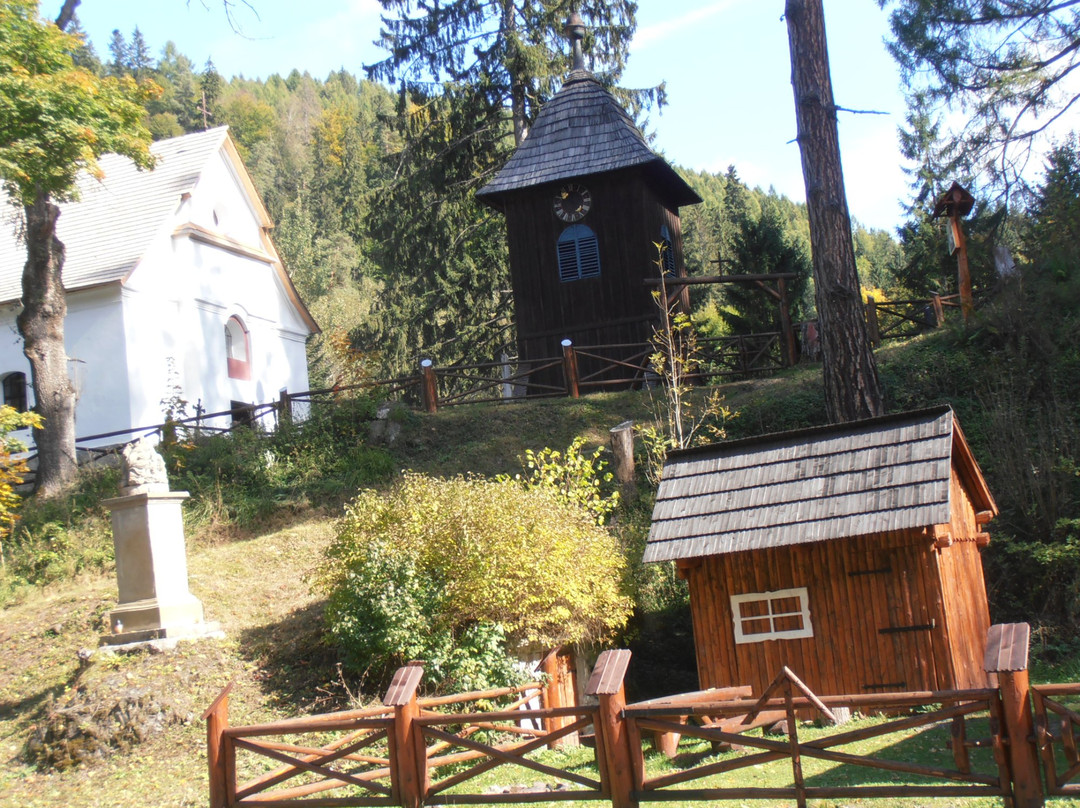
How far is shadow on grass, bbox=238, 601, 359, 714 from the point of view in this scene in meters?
10.6

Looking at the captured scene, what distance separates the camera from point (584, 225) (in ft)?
74.6

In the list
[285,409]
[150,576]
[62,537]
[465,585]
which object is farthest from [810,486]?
[285,409]

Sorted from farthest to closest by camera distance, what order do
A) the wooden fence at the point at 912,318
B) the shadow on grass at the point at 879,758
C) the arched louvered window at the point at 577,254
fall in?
the arched louvered window at the point at 577,254 < the wooden fence at the point at 912,318 < the shadow on grass at the point at 879,758

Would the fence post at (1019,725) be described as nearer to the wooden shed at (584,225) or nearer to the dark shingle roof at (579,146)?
the wooden shed at (584,225)

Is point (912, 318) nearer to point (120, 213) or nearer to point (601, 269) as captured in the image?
point (601, 269)

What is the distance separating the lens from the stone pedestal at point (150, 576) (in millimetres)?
11609

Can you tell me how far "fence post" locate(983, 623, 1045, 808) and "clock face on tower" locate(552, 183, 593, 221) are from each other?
18.4 m

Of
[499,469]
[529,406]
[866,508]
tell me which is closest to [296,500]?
[499,469]

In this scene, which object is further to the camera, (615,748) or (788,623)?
(788,623)

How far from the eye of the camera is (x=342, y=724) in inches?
262

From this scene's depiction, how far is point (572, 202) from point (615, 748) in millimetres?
18194

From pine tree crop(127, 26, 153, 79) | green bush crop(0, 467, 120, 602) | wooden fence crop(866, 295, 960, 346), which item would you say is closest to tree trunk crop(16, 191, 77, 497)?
green bush crop(0, 467, 120, 602)

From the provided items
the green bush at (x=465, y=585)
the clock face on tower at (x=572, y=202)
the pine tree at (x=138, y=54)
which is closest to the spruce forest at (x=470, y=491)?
the green bush at (x=465, y=585)

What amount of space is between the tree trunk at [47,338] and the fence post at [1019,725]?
1773 cm
